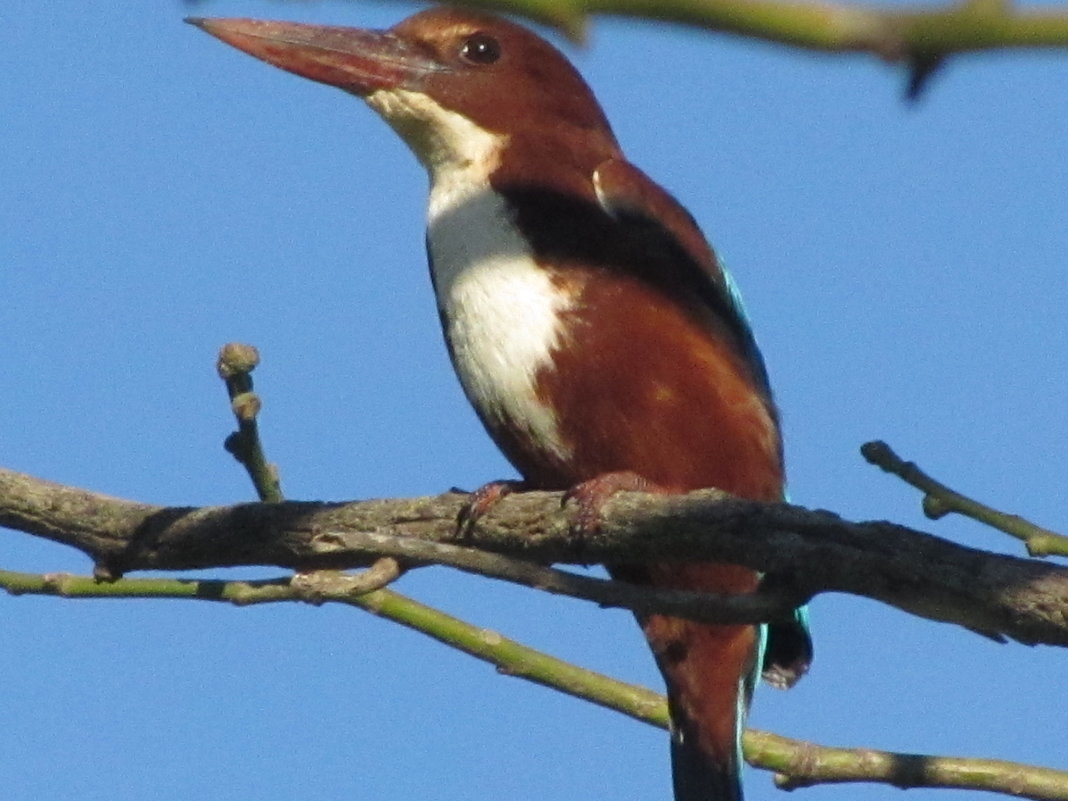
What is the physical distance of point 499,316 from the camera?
5.08 meters

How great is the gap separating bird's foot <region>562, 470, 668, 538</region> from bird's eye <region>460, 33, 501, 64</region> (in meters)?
1.76

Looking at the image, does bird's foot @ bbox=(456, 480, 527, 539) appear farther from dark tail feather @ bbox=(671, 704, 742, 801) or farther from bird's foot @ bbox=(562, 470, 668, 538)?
dark tail feather @ bbox=(671, 704, 742, 801)

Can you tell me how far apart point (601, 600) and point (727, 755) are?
2212mm

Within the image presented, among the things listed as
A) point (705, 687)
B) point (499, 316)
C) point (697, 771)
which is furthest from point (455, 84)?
point (697, 771)

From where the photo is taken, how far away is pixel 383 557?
3641 millimetres

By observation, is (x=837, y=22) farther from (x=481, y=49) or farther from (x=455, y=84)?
(x=481, y=49)

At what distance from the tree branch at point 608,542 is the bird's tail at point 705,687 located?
2.69ft

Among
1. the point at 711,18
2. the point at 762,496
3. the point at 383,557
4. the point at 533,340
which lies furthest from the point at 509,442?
the point at 711,18

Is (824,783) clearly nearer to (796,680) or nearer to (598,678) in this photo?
(598,678)

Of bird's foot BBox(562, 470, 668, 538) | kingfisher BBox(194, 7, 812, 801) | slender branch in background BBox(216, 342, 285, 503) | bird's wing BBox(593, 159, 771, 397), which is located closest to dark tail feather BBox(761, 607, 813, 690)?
kingfisher BBox(194, 7, 812, 801)

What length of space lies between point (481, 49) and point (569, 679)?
2655mm

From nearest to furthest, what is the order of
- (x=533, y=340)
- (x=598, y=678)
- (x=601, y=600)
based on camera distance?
(x=601, y=600) → (x=598, y=678) → (x=533, y=340)

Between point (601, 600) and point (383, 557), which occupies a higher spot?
point (383, 557)

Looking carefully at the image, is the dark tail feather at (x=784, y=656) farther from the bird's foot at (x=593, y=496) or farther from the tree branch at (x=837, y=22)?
the tree branch at (x=837, y=22)
